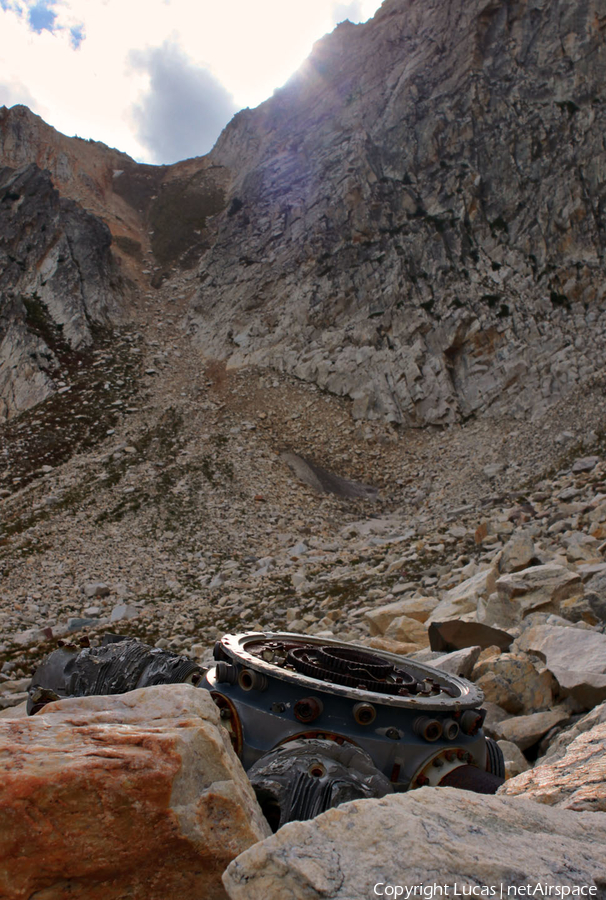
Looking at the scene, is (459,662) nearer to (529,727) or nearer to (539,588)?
(529,727)

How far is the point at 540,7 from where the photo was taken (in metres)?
28.6

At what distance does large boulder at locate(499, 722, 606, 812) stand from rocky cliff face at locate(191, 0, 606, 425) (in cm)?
1985

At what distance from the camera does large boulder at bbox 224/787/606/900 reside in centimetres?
161

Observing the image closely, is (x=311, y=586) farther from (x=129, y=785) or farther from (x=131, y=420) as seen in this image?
(x=131, y=420)

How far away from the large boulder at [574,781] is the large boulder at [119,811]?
1.40m

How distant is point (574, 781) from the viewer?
2.68m

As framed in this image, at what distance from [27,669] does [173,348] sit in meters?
22.3

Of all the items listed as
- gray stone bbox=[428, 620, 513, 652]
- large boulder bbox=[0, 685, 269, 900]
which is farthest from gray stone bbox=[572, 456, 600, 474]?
large boulder bbox=[0, 685, 269, 900]

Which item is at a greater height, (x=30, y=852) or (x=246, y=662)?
(x=30, y=852)

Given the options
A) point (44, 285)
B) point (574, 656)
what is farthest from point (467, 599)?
point (44, 285)

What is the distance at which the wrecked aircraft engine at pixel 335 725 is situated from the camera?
9.25ft

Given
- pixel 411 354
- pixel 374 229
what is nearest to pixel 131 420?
pixel 411 354

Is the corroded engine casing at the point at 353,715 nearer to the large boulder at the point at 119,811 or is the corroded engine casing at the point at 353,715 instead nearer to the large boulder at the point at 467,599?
the large boulder at the point at 119,811

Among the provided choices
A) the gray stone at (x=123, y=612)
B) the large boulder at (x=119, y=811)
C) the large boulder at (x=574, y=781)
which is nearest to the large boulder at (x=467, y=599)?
the large boulder at (x=574, y=781)
